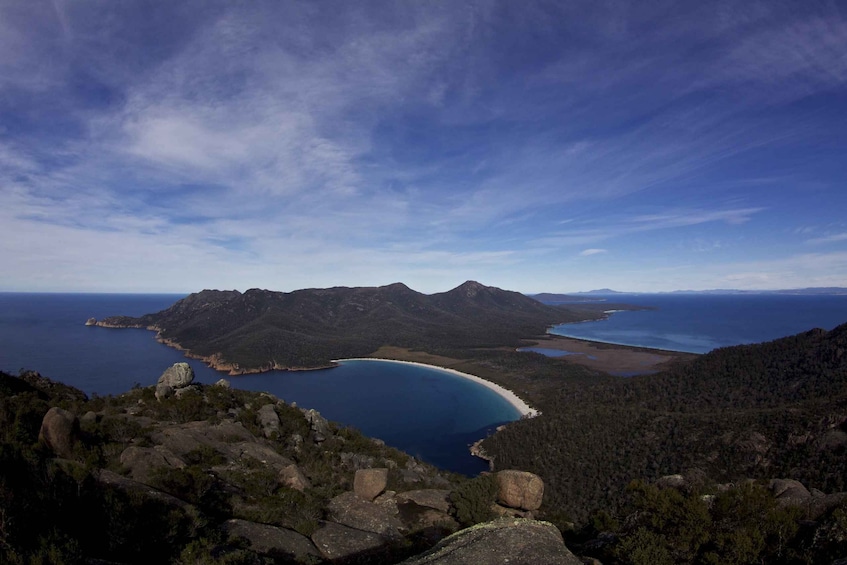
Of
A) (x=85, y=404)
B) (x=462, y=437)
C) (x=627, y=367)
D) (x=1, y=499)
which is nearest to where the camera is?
(x=1, y=499)

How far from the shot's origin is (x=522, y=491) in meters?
25.2

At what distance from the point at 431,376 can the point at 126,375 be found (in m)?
97.4

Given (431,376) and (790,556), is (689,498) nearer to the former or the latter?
(790,556)

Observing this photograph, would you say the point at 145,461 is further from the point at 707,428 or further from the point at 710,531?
the point at 707,428

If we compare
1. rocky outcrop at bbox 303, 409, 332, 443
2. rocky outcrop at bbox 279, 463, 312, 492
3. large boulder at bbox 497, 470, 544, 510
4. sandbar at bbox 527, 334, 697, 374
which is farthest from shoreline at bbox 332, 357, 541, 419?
rocky outcrop at bbox 279, 463, 312, 492

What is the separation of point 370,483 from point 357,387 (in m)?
105

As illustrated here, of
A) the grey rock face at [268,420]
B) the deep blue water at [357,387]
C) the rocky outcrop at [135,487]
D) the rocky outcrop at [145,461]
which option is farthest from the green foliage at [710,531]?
the deep blue water at [357,387]

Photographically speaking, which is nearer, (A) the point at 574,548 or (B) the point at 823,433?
(A) the point at 574,548

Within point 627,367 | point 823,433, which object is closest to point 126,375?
point 823,433

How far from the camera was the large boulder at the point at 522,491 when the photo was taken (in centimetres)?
2517

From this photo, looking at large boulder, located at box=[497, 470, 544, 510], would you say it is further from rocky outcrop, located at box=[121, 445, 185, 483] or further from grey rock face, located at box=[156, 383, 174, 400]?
grey rock face, located at box=[156, 383, 174, 400]

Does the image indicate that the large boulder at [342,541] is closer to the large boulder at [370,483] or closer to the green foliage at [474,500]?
the large boulder at [370,483]

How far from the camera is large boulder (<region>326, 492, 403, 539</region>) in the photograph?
802 inches

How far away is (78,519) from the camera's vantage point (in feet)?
39.8
